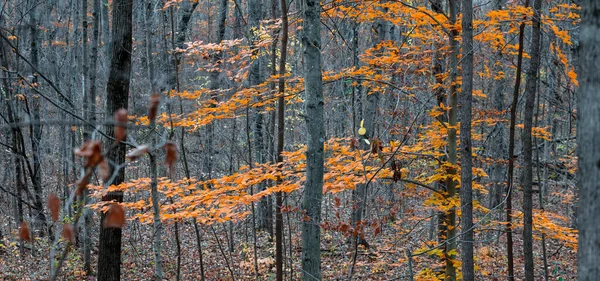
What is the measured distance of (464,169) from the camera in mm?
5844

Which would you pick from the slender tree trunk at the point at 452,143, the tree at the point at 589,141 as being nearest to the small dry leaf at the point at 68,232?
the tree at the point at 589,141

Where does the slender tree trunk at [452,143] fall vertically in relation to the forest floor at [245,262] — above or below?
above

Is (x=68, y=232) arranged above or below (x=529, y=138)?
below

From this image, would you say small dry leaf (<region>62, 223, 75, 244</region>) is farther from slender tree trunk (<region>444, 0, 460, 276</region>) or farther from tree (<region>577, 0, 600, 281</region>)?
slender tree trunk (<region>444, 0, 460, 276</region>)

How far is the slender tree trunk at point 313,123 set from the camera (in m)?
4.79

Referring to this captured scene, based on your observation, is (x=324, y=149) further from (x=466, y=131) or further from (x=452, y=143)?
(x=466, y=131)

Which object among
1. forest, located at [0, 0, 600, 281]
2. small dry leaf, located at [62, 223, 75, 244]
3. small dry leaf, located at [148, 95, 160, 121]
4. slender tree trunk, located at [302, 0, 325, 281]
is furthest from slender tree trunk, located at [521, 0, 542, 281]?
small dry leaf, located at [62, 223, 75, 244]

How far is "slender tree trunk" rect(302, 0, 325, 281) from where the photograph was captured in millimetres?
4793

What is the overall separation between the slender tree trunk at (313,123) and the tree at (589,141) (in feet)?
10.9

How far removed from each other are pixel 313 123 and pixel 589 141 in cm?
341

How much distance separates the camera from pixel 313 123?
15.9 feet

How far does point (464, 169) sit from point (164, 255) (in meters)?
8.89

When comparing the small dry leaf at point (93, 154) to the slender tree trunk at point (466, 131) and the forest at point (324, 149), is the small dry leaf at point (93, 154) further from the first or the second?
the slender tree trunk at point (466, 131)

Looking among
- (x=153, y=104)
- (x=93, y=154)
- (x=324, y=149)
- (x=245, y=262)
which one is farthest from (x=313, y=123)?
(x=245, y=262)
